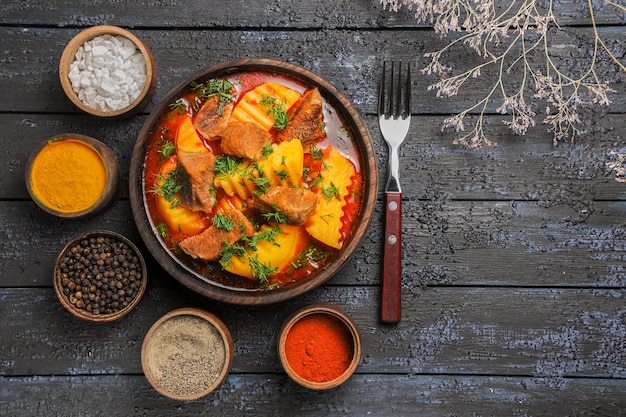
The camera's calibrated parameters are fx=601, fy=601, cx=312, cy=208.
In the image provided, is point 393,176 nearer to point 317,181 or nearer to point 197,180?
point 317,181

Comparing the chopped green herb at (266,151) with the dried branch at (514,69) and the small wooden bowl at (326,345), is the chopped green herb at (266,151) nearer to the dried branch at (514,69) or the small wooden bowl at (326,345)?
the small wooden bowl at (326,345)

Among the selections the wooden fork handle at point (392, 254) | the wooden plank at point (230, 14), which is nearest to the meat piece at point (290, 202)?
the wooden fork handle at point (392, 254)

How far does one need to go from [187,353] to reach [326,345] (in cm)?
48

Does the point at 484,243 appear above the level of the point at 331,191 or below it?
below

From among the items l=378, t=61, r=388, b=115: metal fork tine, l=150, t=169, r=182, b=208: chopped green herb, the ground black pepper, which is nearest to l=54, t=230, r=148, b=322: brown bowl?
the ground black pepper

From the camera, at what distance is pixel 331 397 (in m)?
2.22

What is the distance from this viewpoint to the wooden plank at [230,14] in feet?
7.31

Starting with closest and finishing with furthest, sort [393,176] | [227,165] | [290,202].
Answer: [290,202]
[227,165]
[393,176]

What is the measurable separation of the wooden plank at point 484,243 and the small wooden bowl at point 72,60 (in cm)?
44

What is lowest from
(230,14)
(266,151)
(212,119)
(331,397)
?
(331,397)

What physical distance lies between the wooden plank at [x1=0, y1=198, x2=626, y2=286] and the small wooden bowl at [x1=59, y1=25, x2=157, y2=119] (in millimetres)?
441

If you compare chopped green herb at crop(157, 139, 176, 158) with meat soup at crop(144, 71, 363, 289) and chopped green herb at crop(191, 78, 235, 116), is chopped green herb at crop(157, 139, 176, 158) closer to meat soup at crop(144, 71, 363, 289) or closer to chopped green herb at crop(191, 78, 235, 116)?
meat soup at crop(144, 71, 363, 289)

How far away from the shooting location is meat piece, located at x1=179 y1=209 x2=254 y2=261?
1890 mm

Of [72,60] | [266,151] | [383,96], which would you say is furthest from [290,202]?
[72,60]
